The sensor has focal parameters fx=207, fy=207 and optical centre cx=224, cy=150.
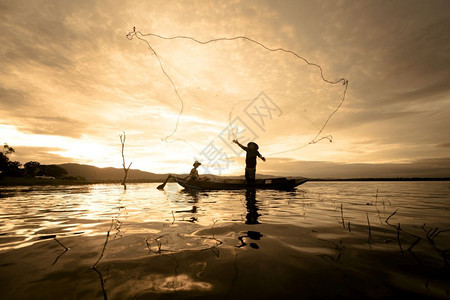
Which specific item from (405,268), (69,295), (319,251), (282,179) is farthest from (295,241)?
(282,179)

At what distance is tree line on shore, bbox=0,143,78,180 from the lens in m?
57.1

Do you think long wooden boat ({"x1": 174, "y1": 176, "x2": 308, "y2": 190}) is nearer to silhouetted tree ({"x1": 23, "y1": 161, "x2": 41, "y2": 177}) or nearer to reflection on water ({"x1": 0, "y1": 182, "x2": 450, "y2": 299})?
reflection on water ({"x1": 0, "y1": 182, "x2": 450, "y2": 299})

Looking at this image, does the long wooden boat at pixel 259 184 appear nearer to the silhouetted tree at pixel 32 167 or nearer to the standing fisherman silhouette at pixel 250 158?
the standing fisherman silhouette at pixel 250 158

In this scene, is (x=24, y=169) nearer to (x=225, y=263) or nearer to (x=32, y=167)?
(x=32, y=167)

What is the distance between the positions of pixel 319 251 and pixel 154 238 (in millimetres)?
3033

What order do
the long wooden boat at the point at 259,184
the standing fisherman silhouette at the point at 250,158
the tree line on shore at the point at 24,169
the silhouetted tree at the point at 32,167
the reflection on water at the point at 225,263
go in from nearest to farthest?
the reflection on water at the point at 225,263 → the standing fisherman silhouette at the point at 250,158 → the long wooden boat at the point at 259,184 → the tree line on shore at the point at 24,169 → the silhouetted tree at the point at 32,167

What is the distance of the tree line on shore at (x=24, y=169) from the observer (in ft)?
187

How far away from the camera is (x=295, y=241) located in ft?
12.9

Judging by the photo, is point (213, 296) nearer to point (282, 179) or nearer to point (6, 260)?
point (6, 260)

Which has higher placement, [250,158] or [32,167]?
[32,167]

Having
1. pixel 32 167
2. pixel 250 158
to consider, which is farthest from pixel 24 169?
pixel 250 158

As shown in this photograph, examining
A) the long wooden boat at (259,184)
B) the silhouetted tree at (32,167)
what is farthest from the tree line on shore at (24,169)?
the long wooden boat at (259,184)

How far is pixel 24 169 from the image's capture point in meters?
71.6

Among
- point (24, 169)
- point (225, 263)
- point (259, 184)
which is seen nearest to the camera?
point (225, 263)
